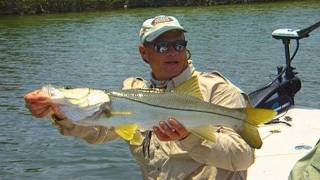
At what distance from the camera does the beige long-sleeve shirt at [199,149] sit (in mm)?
4016

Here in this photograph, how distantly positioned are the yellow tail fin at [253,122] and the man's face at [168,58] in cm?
71

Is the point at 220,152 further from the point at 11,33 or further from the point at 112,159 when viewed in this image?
the point at 11,33

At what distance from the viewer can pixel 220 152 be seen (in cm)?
400

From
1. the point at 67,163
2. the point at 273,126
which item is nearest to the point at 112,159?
the point at 67,163

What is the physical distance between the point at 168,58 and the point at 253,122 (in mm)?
851

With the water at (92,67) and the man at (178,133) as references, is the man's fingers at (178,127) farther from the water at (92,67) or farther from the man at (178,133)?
the water at (92,67)

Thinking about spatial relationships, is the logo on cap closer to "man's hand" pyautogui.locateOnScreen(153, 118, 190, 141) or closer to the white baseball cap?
the white baseball cap

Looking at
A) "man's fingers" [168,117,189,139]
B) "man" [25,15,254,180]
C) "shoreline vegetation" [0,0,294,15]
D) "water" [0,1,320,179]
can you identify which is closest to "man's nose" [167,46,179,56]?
"man" [25,15,254,180]

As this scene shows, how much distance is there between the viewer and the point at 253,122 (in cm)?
394

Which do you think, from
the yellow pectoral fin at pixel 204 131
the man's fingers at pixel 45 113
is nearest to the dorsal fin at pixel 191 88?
the yellow pectoral fin at pixel 204 131

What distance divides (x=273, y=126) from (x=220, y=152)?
4.23 meters

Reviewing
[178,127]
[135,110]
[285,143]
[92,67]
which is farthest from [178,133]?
[92,67]

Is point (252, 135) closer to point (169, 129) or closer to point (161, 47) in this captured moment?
point (169, 129)

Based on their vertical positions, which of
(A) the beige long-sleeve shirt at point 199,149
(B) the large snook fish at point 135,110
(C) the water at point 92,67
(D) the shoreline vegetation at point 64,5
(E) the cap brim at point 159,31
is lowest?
(D) the shoreline vegetation at point 64,5
